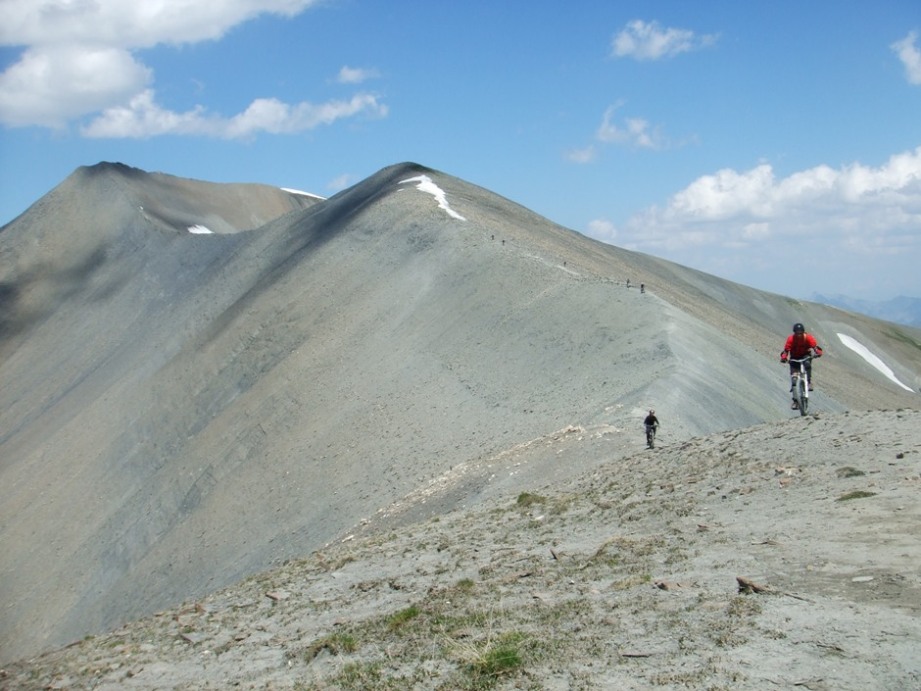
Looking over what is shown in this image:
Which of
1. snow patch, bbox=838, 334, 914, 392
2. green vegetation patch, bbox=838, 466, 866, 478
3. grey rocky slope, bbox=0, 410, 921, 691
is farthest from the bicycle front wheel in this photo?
snow patch, bbox=838, 334, 914, 392

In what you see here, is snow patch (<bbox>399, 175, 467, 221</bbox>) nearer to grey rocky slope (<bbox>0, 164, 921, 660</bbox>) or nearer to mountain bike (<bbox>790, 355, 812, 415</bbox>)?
grey rocky slope (<bbox>0, 164, 921, 660</bbox>)

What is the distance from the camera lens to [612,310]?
30469mm

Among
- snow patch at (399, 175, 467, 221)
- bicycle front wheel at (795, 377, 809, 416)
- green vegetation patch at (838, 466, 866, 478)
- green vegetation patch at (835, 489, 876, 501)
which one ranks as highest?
snow patch at (399, 175, 467, 221)

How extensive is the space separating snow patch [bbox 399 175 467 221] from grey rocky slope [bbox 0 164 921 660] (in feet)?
1.18

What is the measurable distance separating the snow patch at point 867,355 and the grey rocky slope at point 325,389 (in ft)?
27.9

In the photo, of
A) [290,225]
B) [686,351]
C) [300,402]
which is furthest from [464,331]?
[290,225]

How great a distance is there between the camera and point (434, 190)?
54719mm

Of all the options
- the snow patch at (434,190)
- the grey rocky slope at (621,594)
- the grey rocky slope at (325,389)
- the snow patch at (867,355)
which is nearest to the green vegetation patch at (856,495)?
the grey rocky slope at (621,594)

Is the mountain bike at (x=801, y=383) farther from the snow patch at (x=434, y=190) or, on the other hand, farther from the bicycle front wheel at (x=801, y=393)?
the snow patch at (x=434, y=190)

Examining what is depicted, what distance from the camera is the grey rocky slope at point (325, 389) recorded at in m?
25.7

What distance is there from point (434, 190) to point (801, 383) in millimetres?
37943

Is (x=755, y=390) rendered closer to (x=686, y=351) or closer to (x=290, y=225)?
(x=686, y=351)

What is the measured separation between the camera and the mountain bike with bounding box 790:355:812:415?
18.5m

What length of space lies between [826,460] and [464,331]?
21154mm
